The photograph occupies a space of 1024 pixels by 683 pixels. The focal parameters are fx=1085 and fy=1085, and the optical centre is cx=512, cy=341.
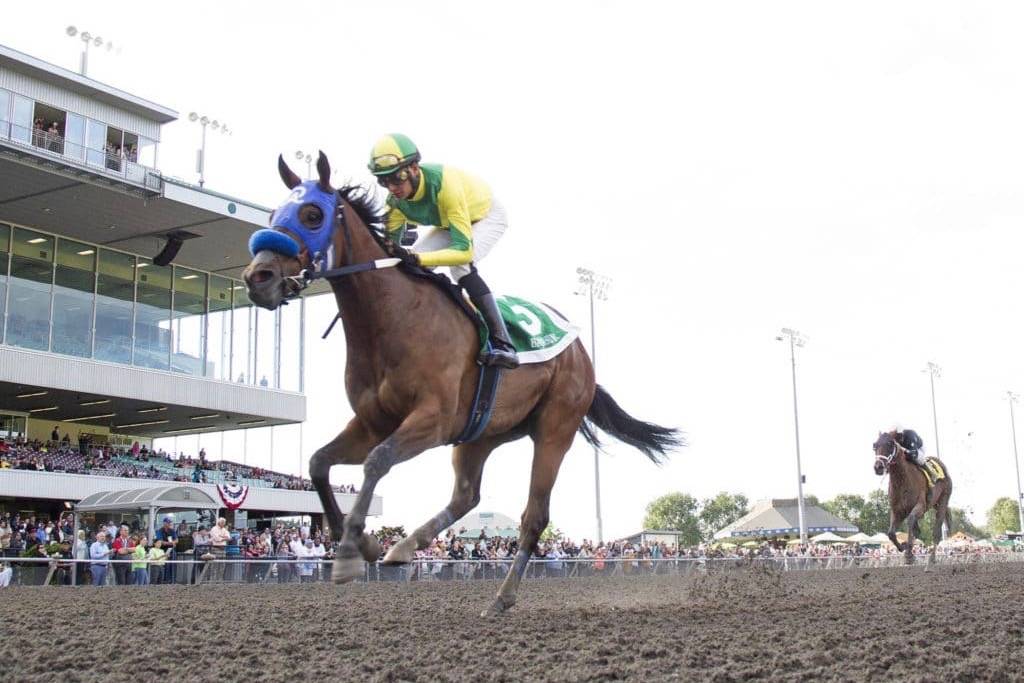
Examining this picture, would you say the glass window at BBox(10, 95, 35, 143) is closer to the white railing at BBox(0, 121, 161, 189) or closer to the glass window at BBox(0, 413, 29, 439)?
the white railing at BBox(0, 121, 161, 189)

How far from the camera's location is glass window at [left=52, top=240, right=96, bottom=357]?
38.2 m

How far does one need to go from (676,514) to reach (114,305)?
10866 cm

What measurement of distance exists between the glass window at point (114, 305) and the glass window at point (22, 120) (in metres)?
6.62

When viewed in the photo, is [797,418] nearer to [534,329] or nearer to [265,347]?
[265,347]

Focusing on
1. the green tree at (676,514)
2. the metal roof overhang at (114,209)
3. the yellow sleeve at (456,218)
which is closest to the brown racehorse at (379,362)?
the yellow sleeve at (456,218)

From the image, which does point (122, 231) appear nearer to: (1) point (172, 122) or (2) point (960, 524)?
Result: (1) point (172, 122)

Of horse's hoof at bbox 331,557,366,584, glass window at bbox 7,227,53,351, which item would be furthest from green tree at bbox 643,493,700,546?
horse's hoof at bbox 331,557,366,584

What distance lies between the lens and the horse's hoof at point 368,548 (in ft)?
21.3

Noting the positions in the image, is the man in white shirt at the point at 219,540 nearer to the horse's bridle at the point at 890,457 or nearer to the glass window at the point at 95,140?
the horse's bridle at the point at 890,457

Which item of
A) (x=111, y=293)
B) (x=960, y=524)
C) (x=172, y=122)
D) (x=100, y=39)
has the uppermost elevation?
(x=100, y=39)

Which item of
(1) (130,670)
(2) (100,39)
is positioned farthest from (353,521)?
(2) (100,39)

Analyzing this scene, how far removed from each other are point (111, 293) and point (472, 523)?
1026 inches

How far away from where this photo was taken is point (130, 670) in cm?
538

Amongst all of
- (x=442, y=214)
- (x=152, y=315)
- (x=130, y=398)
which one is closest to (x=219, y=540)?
(x=442, y=214)
